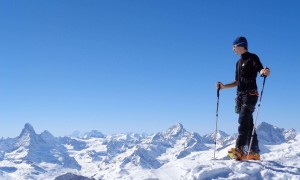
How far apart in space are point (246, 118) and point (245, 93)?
851mm

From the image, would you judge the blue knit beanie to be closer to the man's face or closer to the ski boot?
the man's face

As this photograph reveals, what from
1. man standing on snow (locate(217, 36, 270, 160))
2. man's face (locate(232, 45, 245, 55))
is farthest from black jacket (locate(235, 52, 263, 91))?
man's face (locate(232, 45, 245, 55))

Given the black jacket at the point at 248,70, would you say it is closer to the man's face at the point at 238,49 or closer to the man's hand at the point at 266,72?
the man's face at the point at 238,49

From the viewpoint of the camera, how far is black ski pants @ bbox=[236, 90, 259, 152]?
479 inches

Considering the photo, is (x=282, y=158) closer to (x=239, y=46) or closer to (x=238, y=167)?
(x=238, y=167)

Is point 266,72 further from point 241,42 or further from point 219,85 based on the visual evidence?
point 219,85

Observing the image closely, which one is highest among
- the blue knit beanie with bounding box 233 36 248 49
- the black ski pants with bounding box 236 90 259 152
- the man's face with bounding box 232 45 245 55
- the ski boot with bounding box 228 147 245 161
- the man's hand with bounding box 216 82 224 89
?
the blue knit beanie with bounding box 233 36 248 49

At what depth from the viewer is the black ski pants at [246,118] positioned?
12.2 m

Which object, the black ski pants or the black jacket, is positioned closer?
the black jacket

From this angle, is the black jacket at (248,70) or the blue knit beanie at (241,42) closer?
the black jacket at (248,70)

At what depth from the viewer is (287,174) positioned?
10.5m

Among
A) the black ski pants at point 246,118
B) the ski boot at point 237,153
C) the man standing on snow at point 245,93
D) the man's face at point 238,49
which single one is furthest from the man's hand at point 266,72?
the ski boot at point 237,153

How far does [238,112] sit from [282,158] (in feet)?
8.64

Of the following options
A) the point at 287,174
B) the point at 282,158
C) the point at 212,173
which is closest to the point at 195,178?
the point at 212,173
